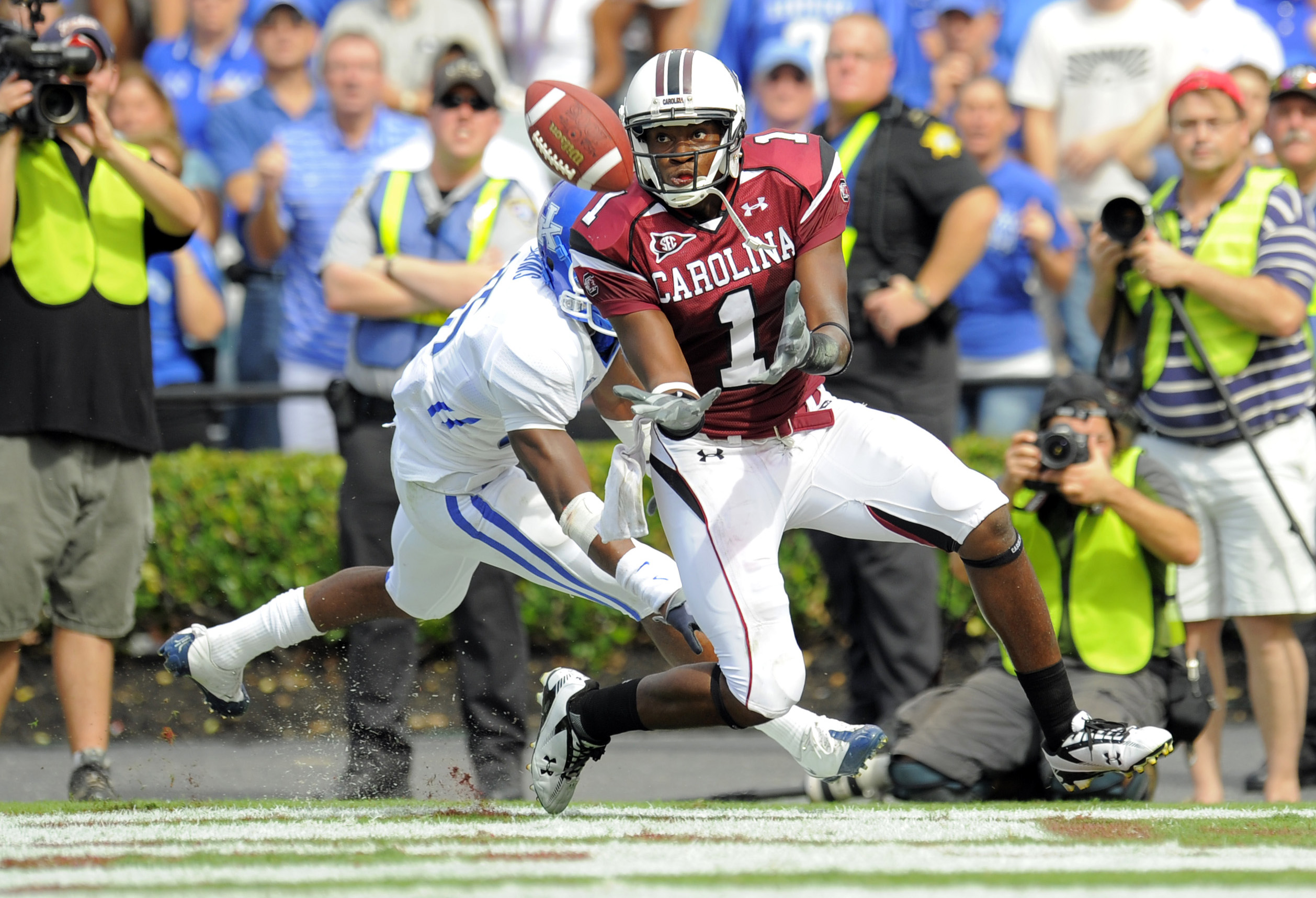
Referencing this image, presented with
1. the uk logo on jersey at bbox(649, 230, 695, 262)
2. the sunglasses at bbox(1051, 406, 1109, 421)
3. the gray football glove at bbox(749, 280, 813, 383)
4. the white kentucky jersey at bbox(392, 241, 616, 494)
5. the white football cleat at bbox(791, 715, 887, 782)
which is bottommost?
the white football cleat at bbox(791, 715, 887, 782)

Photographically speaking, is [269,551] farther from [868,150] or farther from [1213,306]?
[1213,306]

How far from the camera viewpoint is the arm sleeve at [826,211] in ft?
15.5

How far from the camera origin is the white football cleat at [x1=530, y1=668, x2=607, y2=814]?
5.01 meters

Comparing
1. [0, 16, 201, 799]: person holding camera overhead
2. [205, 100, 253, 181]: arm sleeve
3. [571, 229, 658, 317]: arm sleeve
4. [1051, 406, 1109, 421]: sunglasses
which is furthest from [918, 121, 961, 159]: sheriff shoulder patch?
[205, 100, 253, 181]: arm sleeve

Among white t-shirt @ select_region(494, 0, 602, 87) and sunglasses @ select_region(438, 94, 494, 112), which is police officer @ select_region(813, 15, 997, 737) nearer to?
sunglasses @ select_region(438, 94, 494, 112)

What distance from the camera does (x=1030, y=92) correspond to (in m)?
9.52

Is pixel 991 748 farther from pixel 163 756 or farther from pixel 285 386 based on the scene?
pixel 285 386

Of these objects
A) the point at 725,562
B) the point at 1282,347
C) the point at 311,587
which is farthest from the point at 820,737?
the point at 1282,347

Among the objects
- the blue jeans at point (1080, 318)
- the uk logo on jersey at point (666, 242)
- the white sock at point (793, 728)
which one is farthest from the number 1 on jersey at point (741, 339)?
the blue jeans at point (1080, 318)

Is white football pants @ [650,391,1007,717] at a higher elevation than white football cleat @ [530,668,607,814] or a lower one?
higher

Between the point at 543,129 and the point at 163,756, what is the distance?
11.3 feet

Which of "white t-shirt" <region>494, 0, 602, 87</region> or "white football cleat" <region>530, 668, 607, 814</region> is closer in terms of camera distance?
"white football cleat" <region>530, 668, 607, 814</region>

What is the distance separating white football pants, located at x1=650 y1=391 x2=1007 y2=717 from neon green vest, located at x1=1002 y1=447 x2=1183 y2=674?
4.41 feet

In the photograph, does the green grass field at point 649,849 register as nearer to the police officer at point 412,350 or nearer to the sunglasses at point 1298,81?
the police officer at point 412,350
